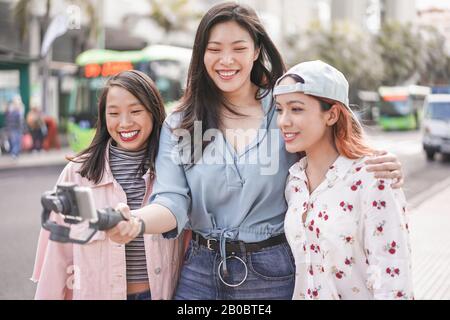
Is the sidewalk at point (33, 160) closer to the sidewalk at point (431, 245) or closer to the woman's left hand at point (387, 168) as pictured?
the sidewalk at point (431, 245)

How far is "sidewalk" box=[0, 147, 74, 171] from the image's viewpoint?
1511 cm

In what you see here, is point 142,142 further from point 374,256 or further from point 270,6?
point 270,6

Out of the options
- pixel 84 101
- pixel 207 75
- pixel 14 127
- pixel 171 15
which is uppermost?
pixel 171 15

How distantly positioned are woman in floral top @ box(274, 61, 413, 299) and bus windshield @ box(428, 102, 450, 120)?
16.2 metres

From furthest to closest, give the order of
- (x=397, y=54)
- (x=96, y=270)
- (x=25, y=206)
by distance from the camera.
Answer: (x=397, y=54) < (x=25, y=206) < (x=96, y=270)

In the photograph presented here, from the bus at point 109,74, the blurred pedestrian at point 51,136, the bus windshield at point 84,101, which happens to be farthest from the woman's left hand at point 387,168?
the blurred pedestrian at point 51,136

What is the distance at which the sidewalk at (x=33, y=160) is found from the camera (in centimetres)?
1511

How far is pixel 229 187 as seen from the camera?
2.05m

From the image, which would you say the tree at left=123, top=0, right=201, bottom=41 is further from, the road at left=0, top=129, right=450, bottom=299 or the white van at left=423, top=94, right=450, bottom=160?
the road at left=0, top=129, right=450, bottom=299

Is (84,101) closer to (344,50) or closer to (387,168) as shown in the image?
(387,168)

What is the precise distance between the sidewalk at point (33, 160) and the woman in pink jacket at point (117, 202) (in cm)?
1216

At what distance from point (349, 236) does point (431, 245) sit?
5423mm

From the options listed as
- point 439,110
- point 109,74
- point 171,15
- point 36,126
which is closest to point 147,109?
point 109,74

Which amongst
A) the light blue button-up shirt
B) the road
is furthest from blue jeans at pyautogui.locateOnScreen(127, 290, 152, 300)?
the road
